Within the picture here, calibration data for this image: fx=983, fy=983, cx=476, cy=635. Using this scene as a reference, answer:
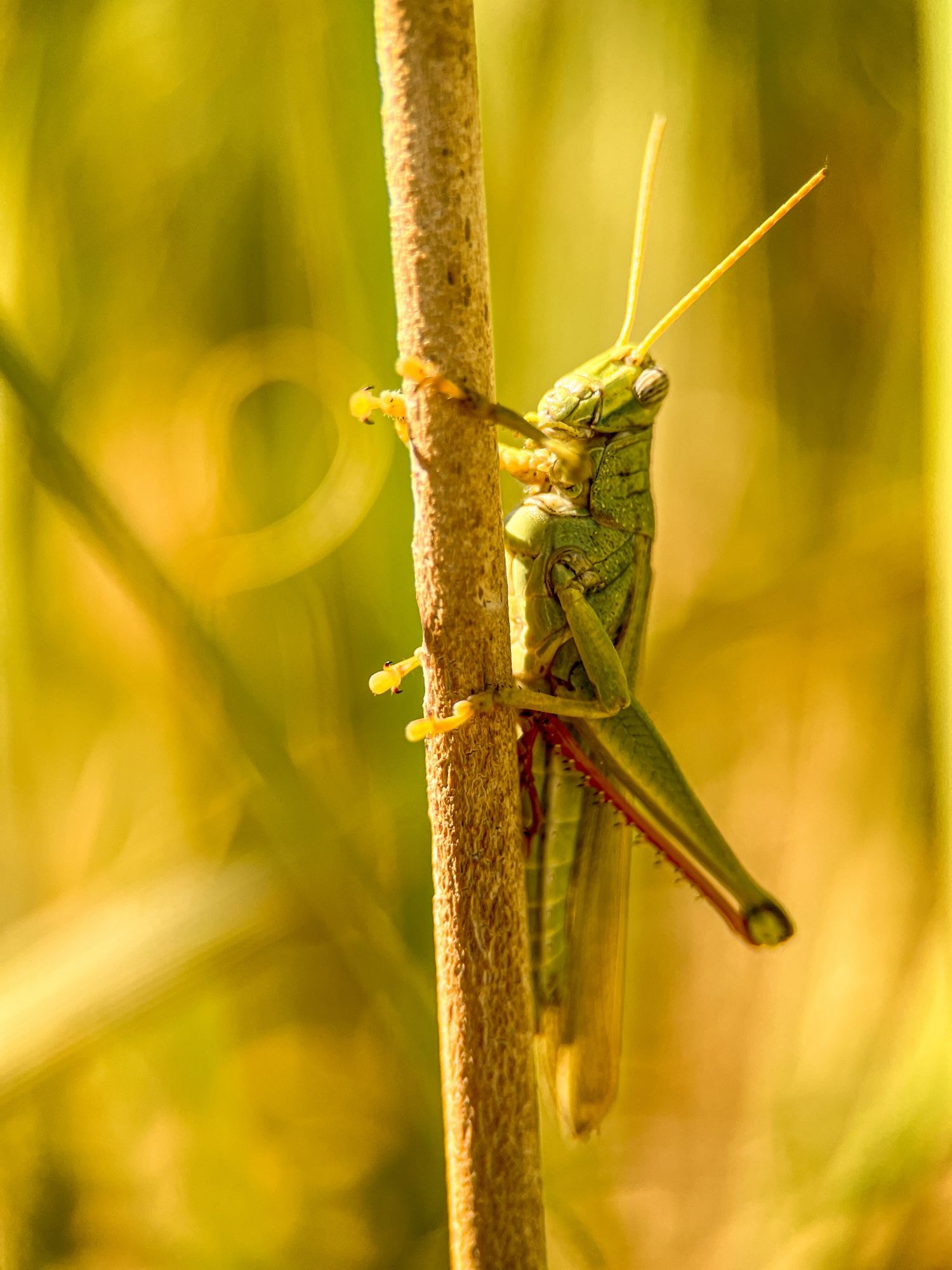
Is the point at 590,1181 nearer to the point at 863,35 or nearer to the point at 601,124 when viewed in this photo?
the point at 601,124

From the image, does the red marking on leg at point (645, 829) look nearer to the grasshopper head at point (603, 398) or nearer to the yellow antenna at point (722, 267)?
the grasshopper head at point (603, 398)

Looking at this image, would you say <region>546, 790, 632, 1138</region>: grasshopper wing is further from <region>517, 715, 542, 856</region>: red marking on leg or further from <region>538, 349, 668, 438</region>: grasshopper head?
<region>538, 349, 668, 438</region>: grasshopper head

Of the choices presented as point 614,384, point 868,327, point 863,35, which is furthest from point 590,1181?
point 863,35

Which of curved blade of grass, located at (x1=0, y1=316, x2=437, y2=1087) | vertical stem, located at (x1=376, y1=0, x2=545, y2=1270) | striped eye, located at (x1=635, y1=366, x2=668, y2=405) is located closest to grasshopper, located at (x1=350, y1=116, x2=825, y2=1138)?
striped eye, located at (x1=635, y1=366, x2=668, y2=405)

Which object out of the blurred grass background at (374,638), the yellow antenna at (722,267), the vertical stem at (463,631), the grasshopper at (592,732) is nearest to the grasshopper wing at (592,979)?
the grasshopper at (592,732)

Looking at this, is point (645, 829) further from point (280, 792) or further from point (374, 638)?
point (374, 638)

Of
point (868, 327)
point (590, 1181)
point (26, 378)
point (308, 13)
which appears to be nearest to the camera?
point (26, 378)
